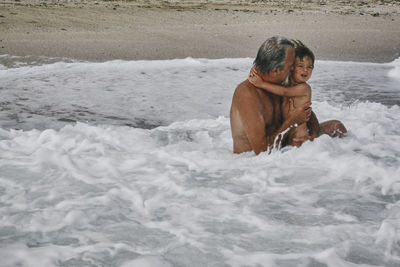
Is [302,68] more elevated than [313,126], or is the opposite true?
[302,68]

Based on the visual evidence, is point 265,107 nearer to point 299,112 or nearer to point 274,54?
point 299,112

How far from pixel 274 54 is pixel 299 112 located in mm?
450

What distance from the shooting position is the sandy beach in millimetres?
8781

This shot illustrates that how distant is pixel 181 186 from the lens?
3.18 meters

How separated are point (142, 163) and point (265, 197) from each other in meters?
1.06

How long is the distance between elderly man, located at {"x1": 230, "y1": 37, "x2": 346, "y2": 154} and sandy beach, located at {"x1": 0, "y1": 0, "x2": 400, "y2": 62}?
5.27 m

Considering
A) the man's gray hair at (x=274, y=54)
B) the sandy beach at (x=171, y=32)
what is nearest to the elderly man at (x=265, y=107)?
the man's gray hair at (x=274, y=54)

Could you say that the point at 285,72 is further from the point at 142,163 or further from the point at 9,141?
the point at 9,141

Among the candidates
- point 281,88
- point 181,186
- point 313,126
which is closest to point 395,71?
point 313,126

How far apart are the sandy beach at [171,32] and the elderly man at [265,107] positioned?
5274 mm

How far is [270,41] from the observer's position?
313cm

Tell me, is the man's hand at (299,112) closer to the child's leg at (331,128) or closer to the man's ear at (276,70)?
the man's ear at (276,70)

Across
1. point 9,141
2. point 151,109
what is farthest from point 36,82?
point 9,141

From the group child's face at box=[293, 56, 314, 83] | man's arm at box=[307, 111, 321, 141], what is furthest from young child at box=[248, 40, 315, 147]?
man's arm at box=[307, 111, 321, 141]
